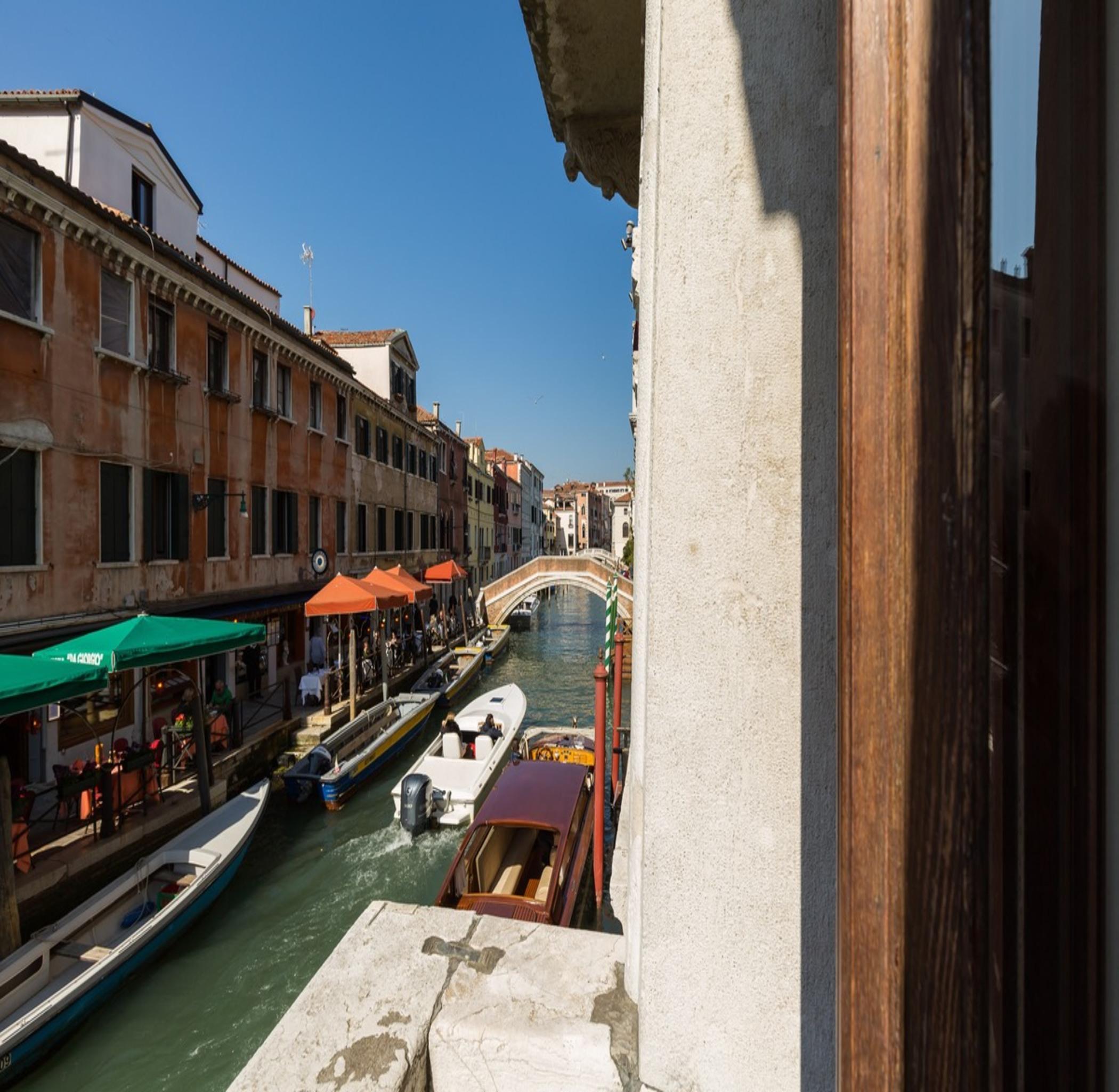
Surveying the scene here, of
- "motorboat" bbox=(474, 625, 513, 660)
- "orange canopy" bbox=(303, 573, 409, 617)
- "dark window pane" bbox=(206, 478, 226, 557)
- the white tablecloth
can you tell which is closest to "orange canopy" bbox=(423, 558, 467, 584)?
"motorboat" bbox=(474, 625, 513, 660)

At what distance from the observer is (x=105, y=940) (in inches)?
241

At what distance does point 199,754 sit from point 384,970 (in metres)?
8.41

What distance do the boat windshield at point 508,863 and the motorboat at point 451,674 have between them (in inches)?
344

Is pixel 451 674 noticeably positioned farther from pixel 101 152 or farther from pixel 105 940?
pixel 101 152

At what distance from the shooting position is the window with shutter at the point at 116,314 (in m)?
9.69

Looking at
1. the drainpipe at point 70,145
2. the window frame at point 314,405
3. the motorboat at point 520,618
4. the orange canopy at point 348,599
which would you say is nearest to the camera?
the drainpipe at point 70,145

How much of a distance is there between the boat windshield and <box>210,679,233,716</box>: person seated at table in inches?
235

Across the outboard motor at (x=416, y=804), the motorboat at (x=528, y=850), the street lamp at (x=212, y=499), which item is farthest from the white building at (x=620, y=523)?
the motorboat at (x=528, y=850)

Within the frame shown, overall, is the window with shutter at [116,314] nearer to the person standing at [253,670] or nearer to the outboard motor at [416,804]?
the person standing at [253,670]

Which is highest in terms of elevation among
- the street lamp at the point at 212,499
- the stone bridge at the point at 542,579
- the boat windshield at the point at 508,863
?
the street lamp at the point at 212,499

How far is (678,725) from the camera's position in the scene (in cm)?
107

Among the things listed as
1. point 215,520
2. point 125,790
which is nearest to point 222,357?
point 215,520

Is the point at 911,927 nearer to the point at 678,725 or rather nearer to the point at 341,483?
the point at 678,725

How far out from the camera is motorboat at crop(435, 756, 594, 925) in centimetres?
605
